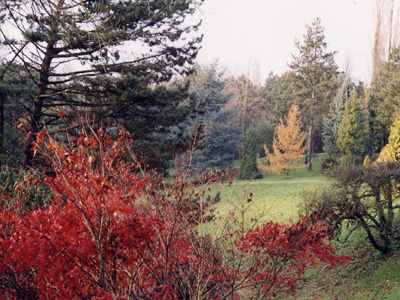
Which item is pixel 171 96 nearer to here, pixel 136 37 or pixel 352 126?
pixel 136 37

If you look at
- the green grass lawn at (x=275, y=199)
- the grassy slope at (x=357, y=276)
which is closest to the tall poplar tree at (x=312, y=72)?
the green grass lawn at (x=275, y=199)

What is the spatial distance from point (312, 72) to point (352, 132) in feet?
23.7

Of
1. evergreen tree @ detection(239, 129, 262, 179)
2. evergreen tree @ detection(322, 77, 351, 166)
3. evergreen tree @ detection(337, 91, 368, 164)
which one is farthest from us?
evergreen tree @ detection(322, 77, 351, 166)

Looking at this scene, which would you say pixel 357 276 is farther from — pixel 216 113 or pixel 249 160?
pixel 216 113

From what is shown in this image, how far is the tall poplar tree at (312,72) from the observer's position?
95.0 feet

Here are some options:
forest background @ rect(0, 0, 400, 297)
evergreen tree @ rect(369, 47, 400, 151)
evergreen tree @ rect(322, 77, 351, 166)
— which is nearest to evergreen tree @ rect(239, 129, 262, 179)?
forest background @ rect(0, 0, 400, 297)

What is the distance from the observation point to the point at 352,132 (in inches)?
990

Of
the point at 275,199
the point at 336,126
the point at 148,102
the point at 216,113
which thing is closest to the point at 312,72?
the point at 336,126

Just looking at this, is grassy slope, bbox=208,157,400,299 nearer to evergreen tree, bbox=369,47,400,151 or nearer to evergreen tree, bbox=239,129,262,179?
evergreen tree, bbox=239,129,262,179

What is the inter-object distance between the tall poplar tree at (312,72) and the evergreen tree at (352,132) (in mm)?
3578

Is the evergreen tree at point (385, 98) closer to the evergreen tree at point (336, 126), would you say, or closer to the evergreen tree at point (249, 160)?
the evergreen tree at point (336, 126)

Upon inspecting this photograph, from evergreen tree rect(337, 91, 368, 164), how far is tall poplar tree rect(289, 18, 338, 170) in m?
3.58

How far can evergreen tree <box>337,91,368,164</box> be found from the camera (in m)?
25.2

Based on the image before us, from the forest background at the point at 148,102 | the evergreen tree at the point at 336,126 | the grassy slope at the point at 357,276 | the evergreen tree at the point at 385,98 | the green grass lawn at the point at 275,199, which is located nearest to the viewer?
the forest background at the point at 148,102
